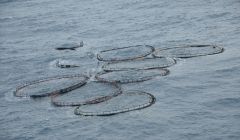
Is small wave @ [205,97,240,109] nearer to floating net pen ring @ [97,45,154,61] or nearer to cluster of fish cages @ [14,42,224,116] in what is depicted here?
cluster of fish cages @ [14,42,224,116]

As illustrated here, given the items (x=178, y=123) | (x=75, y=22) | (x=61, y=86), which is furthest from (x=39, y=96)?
(x=75, y=22)

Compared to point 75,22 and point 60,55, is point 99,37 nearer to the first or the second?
point 60,55

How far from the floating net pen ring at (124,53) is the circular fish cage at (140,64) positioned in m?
1.06

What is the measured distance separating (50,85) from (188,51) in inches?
468

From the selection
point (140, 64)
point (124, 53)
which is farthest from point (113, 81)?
point (124, 53)

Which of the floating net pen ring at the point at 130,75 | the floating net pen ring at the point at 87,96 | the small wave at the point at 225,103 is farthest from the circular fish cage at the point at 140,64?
the small wave at the point at 225,103

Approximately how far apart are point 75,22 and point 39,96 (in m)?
29.7

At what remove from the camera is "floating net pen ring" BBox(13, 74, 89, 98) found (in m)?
33.2

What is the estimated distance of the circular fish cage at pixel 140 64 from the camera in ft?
119

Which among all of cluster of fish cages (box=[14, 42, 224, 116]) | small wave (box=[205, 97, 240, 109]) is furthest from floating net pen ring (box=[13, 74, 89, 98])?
small wave (box=[205, 97, 240, 109])

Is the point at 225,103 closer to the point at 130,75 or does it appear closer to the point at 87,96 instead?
the point at 130,75

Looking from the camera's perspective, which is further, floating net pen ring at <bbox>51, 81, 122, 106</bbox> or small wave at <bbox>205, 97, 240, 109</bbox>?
floating net pen ring at <bbox>51, 81, 122, 106</bbox>

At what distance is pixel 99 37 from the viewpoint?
50625mm

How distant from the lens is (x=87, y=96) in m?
31.7
